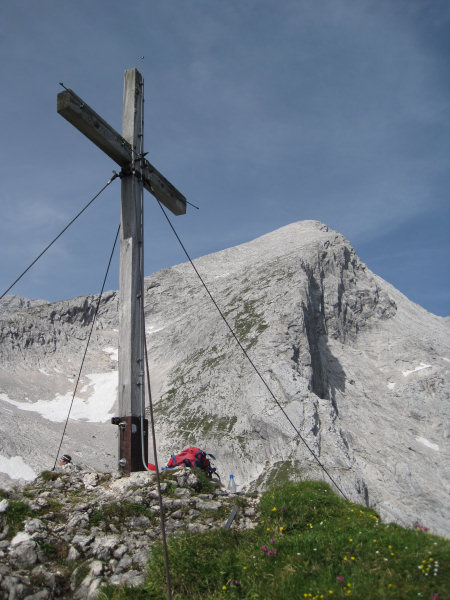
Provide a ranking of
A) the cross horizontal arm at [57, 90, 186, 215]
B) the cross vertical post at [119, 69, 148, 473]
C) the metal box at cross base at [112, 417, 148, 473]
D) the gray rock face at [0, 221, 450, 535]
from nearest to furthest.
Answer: the cross horizontal arm at [57, 90, 186, 215] → the metal box at cross base at [112, 417, 148, 473] → the cross vertical post at [119, 69, 148, 473] → the gray rock face at [0, 221, 450, 535]

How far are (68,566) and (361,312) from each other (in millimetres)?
60460

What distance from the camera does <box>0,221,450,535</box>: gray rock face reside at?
3584cm

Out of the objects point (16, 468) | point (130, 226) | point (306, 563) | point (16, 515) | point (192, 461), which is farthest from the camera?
point (16, 468)

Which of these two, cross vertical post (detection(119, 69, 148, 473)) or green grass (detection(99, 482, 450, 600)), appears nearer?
green grass (detection(99, 482, 450, 600))

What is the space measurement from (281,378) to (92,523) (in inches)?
1417

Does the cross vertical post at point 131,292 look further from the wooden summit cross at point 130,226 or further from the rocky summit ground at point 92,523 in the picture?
the rocky summit ground at point 92,523

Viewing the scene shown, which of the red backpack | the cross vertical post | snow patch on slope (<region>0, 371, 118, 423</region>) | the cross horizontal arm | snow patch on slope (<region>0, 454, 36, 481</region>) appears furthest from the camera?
snow patch on slope (<region>0, 371, 118, 423</region>)

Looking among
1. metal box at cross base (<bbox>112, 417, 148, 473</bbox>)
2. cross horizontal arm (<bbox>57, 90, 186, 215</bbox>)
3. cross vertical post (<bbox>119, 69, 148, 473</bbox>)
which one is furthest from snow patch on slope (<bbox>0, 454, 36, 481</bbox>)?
cross horizontal arm (<bbox>57, 90, 186, 215</bbox>)

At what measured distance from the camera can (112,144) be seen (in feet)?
30.7

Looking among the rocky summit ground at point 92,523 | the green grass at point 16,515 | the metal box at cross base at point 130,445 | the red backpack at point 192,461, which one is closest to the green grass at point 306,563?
the rocky summit ground at point 92,523

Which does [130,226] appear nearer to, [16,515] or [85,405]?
[16,515]

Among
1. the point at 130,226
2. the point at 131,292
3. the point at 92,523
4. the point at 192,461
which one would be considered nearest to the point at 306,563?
the point at 92,523

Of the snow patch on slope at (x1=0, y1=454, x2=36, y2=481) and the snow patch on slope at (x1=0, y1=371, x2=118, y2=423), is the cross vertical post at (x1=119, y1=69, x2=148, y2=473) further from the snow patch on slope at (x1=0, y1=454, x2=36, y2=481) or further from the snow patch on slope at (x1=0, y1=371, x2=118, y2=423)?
the snow patch on slope at (x1=0, y1=371, x2=118, y2=423)

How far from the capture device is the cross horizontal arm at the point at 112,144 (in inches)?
334
